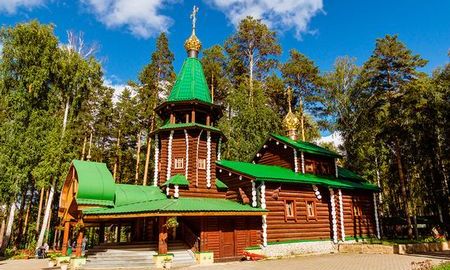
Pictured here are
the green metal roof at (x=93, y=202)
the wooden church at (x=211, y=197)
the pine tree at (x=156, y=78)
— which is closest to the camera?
the green metal roof at (x=93, y=202)

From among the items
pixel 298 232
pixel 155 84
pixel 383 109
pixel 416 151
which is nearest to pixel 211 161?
pixel 298 232

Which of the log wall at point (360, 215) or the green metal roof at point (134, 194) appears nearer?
the green metal roof at point (134, 194)

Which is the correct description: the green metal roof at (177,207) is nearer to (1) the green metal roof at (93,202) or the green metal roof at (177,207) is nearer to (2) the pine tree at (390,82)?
(1) the green metal roof at (93,202)

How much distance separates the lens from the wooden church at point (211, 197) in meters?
15.8

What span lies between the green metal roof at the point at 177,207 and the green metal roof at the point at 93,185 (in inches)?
20.4

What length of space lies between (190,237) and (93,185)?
545cm

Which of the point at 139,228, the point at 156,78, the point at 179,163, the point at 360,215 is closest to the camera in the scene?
the point at 139,228

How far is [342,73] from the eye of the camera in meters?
34.6

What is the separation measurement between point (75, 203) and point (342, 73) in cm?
2894

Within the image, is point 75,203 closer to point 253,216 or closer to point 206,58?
point 253,216

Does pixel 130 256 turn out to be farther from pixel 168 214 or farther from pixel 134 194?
pixel 134 194

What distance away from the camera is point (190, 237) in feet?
54.8

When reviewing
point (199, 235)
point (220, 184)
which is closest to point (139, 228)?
point (199, 235)

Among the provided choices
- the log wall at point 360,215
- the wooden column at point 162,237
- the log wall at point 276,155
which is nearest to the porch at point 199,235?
the wooden column at point 162,237
